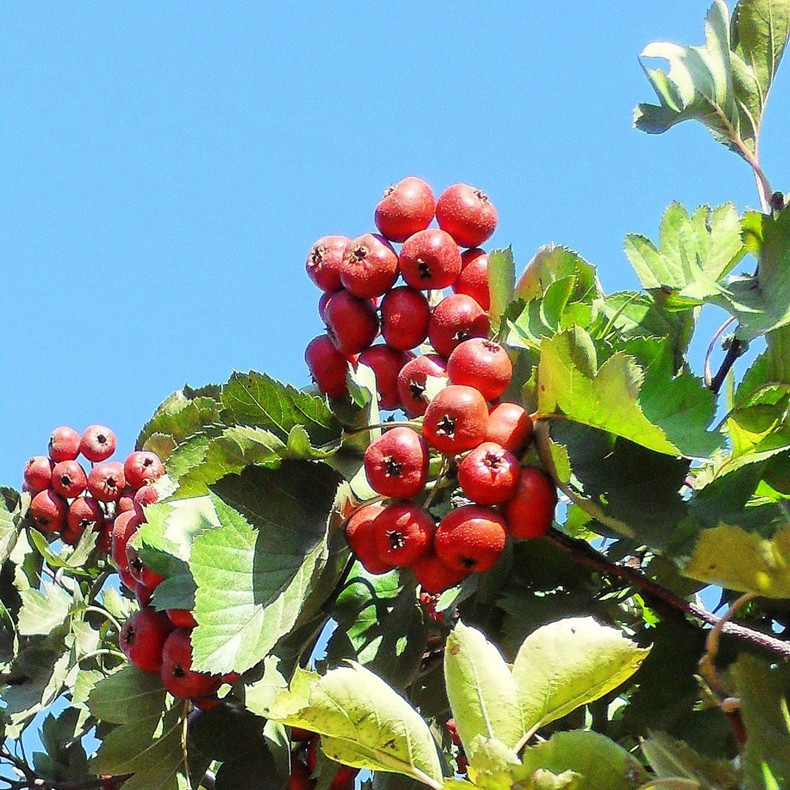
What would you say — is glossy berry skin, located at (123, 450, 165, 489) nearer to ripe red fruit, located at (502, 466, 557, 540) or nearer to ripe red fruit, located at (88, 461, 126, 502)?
ripe red fruit, located at (88, 461, 126, 502)

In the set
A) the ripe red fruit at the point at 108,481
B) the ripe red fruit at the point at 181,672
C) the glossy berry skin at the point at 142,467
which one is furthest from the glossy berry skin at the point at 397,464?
the ripe red fruit at the point at 108,481

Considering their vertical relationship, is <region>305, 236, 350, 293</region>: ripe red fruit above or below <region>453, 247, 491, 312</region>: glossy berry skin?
above

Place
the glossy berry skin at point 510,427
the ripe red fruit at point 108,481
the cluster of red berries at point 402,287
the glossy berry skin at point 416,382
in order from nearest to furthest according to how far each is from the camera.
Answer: the glossy berry skin at point 510,427
the glossy berry skin at point 416,382
the cluster of red berries at point 402,287
the ripe red fruit at point 108,481

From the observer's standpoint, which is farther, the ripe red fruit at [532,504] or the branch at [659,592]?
the ripe red fruit at [532,504]

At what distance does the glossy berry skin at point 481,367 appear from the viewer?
2.11 metres

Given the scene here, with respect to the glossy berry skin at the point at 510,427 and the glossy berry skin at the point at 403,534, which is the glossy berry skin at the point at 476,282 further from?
the glossy berry skin at the point at 403,534

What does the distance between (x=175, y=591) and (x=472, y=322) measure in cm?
76

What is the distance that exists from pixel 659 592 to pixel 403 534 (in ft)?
1.44

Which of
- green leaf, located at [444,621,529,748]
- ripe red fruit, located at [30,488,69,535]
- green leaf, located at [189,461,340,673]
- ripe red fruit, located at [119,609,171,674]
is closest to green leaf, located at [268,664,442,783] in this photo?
green leaf, located at [444,621,529,748]

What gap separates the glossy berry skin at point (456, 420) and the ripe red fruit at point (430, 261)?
37 cm

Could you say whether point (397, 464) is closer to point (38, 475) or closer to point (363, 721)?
point (363, 721)

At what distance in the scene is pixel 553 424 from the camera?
83.6 inches

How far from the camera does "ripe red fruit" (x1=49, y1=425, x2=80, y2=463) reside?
400cm

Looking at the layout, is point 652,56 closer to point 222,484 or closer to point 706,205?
point 706,205
